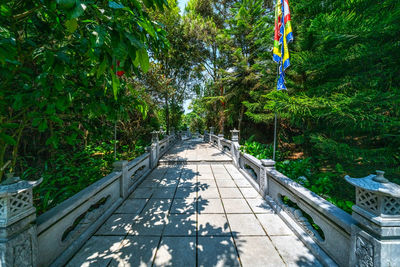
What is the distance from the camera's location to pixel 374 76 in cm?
355

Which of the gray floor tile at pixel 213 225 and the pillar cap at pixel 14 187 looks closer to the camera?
the pillar cap at pixel 14 187

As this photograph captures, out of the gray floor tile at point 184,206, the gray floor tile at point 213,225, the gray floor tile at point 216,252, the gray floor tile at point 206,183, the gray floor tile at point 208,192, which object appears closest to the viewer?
the gray floor tile at point 216,252

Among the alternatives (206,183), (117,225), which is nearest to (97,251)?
(117,225)

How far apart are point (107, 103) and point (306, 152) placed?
651 cm

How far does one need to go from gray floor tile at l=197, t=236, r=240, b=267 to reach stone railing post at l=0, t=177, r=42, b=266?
6.79ft

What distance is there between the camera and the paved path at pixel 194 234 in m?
2.22

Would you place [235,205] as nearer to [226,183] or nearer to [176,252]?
[226,183]

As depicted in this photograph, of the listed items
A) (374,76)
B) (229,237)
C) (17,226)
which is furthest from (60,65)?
(374,76)

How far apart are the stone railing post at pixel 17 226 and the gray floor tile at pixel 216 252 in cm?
207

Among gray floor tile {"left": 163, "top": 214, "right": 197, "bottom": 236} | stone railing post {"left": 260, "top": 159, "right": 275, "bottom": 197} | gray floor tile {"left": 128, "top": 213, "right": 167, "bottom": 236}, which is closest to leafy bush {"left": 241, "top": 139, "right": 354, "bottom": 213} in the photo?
stone railing post {"left": 260, "top": 159, "right": 275, "bottom": 197}

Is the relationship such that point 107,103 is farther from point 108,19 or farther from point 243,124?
point 243,124

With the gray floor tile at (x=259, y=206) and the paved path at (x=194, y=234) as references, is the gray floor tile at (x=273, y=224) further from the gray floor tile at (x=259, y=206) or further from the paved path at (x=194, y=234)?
the gray floor tile at (x=259, y=206)

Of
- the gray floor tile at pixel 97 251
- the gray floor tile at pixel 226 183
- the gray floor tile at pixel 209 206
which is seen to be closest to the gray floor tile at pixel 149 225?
the gray floor tile at pixel 97 251

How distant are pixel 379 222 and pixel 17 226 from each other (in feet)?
12.2
